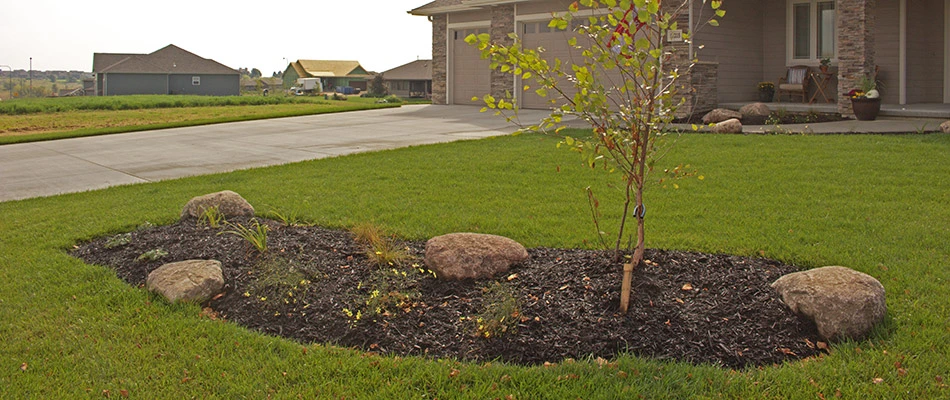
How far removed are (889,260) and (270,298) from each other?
12.9ft

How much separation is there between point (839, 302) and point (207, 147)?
1106 cm

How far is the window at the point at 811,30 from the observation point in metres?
16.8

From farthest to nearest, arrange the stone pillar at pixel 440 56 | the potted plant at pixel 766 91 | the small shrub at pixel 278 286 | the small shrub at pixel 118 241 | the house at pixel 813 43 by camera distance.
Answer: the stone pillar at pixel 440 56
the potted plant at pixel 766 91
the house at pixel 813 43
the small shrub at pixel 118 241
the small shrub at pixel 278 286

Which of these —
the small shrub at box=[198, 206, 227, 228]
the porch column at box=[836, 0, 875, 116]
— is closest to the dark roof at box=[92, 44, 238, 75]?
the porch column at box=[836, 0, 875, 116]

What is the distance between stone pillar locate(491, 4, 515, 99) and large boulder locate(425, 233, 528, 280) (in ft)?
51.3

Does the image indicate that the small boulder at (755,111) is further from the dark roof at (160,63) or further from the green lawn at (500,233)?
the dark roof at (160,63)

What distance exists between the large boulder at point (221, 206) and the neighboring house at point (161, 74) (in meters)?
55.2

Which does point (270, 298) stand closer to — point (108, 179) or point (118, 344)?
point (118, 344)

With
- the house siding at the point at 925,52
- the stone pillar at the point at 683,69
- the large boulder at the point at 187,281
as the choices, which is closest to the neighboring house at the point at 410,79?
the stone pillar at the point at 683,69

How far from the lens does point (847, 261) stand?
519 cm

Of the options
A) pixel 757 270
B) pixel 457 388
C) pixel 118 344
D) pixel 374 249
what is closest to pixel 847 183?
pixel 757 270

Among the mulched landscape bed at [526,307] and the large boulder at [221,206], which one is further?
the large boulder at [221,206]

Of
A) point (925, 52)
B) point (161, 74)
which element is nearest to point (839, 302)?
point (925, 52)

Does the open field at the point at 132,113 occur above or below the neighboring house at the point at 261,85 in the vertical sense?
below
